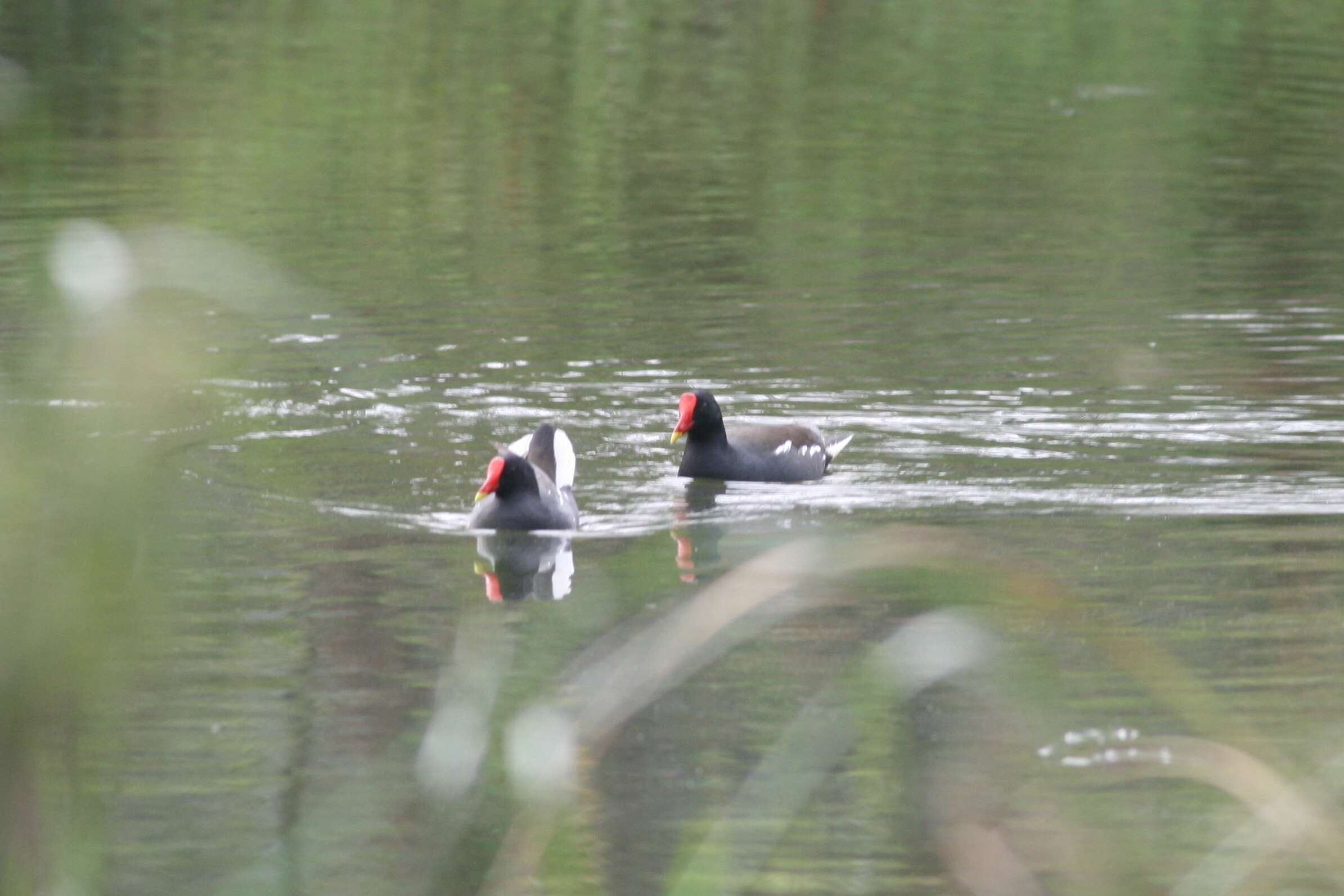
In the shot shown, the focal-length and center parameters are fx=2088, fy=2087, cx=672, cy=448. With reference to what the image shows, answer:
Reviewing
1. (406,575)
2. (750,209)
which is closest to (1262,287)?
(750,209)

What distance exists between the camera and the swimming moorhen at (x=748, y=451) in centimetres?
971

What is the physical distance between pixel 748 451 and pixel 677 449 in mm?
635

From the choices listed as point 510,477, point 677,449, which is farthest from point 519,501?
point 677,449

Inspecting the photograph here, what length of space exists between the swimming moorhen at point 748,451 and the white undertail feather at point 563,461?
0.56m

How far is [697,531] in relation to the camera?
891cm

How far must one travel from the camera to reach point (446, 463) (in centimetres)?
992

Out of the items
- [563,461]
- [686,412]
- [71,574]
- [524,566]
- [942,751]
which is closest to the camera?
[71,574]

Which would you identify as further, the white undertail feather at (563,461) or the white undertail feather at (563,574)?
the white undertail feather at (563,461)

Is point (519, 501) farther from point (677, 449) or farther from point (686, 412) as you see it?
point (677, 449)

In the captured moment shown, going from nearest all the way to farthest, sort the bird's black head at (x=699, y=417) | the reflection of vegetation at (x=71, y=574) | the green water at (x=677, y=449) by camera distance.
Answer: the reflection of vegetation at (x=71, y=574), the green water at (x=677, y=449), the bird's black head at (x=699, y=417)

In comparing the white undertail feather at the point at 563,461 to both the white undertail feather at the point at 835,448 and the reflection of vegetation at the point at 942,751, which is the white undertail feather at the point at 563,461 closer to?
the white undertail feather at the point at 835,448

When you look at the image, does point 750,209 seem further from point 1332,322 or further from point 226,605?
point 226,605

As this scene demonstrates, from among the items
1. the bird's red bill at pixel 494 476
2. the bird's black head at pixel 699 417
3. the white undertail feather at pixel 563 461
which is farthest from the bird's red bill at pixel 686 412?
the bird's red bill at pixel 494 476

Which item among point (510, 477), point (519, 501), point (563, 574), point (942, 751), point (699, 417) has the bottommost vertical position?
point (942, 751)
